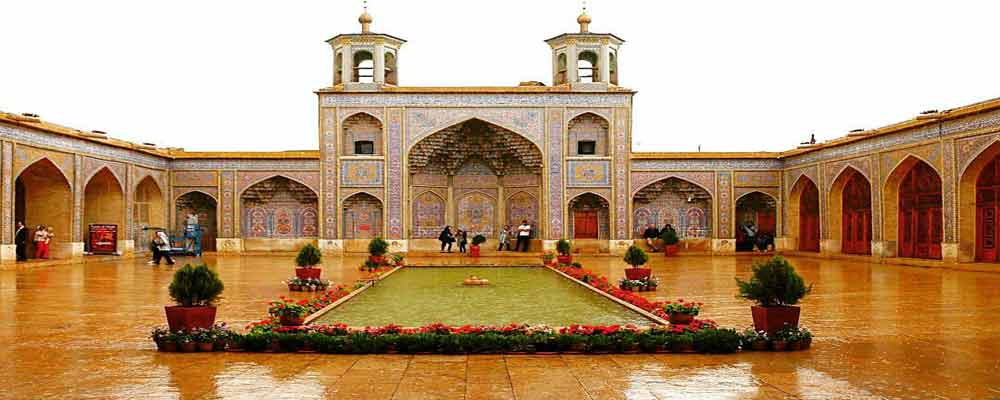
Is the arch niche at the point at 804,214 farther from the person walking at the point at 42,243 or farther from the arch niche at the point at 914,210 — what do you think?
the person walking at the point at 42,243

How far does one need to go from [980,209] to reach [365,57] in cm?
1524

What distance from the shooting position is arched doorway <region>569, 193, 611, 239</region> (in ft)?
76.1

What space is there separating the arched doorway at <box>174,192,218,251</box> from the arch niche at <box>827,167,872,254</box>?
16502 millimetres

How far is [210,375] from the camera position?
5.18 metres

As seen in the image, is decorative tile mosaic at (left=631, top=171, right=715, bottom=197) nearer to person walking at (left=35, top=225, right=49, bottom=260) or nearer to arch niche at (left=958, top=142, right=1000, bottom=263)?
arch niche at (left=958, top=142, right=1000, bottom=263)

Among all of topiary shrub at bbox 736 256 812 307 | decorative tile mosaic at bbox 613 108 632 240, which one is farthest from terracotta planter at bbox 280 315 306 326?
Result: decorative tile mosaic at bbox 613 108 632 240

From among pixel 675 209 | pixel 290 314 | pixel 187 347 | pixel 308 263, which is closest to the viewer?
pixel 187 347

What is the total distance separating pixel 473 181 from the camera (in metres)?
24.3

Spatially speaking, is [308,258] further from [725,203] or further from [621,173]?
[725,203]

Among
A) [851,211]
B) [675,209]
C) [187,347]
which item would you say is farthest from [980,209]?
[187,347]

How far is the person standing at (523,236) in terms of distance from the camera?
75.2 feet

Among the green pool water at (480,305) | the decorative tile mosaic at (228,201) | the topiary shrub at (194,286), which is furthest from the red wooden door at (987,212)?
the decorative tile mosaic at (228,201)

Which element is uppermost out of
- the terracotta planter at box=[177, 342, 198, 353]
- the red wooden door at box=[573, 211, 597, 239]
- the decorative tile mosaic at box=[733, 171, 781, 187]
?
the decorative tile mosaic at box=[733, 171, 781, 187]

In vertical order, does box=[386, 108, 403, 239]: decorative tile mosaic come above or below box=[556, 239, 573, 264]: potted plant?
above
